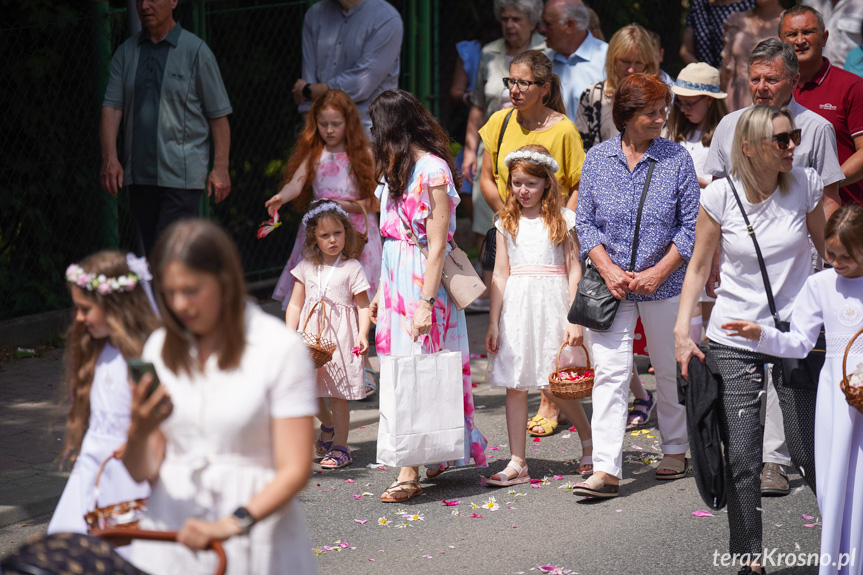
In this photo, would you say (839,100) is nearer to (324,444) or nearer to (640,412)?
(640,412)

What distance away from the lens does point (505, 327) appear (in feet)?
19.6

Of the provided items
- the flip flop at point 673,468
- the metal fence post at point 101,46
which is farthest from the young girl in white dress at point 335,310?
the metal fence post at point 101,46

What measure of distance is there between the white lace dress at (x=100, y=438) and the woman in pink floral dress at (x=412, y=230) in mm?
2350

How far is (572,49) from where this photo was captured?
8.43 meters

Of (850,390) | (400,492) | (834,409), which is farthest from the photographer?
(400,492)

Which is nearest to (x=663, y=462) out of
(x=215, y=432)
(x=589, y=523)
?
(x=589, y=523)

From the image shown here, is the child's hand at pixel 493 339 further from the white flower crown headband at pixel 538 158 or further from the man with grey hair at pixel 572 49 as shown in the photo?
the man with grey hair at pixel 572 49

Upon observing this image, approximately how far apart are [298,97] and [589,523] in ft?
14.3

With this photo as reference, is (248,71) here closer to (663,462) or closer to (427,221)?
(427,221)

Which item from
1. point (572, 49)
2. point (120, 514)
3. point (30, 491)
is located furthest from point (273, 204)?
point (120, 514)

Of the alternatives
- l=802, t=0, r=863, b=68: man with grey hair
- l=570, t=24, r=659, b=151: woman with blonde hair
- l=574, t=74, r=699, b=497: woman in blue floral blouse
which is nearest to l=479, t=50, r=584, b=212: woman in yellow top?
l=570, t=24, r=659, b=151: woman with blonde hair

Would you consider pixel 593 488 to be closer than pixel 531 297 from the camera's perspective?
Yes

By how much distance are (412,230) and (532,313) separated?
0.81 metres

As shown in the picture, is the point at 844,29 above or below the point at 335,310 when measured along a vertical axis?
above
